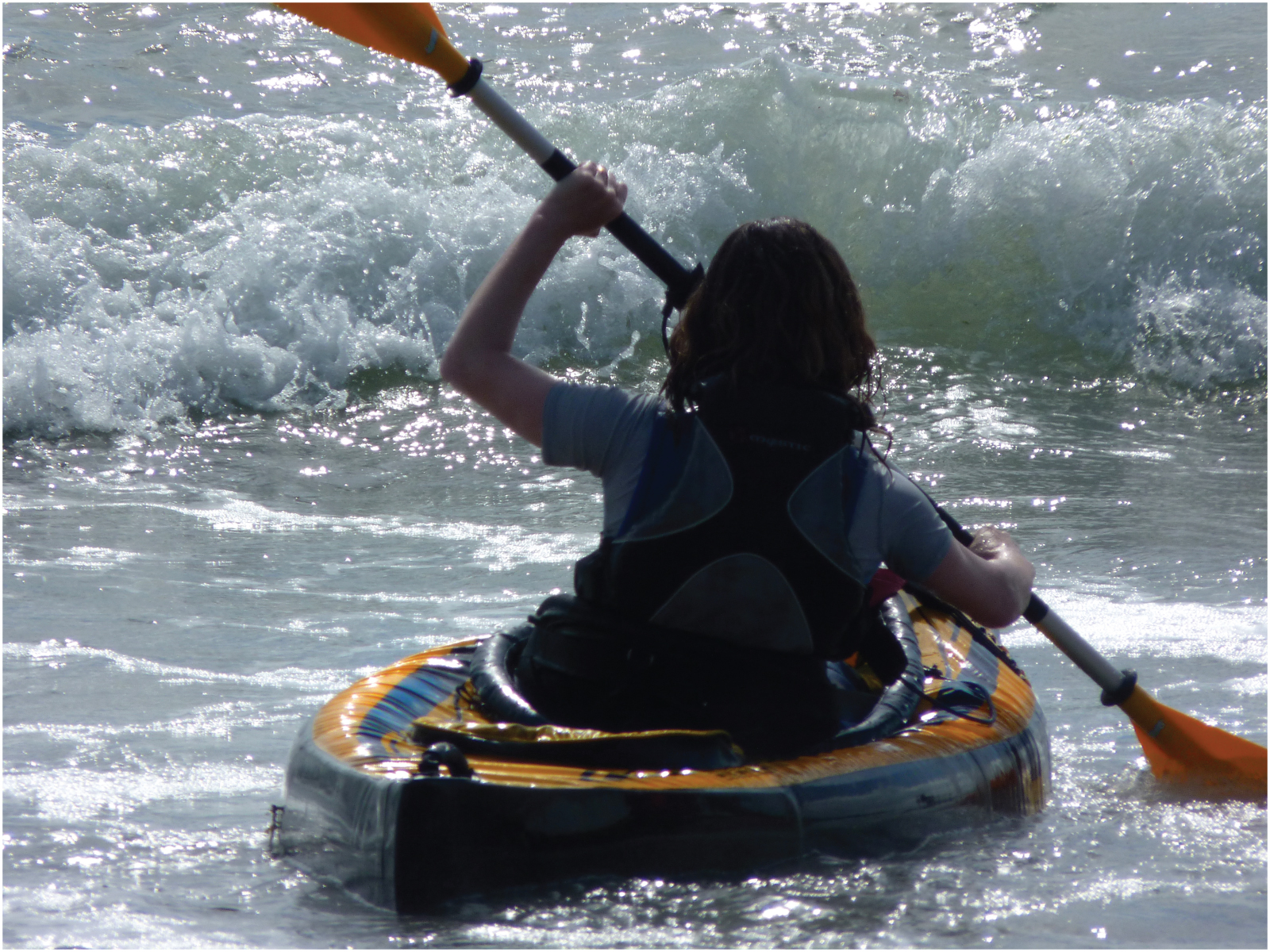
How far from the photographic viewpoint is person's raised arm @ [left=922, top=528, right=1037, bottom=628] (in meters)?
1.97

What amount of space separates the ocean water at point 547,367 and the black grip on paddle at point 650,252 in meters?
0.94

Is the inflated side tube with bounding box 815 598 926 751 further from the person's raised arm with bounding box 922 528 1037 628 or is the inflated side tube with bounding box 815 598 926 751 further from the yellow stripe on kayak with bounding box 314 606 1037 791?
the person's raised arm with bounding box 922 528 1037 628

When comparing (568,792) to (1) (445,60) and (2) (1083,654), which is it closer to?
(1) (445,60)

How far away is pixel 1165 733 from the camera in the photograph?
273cm

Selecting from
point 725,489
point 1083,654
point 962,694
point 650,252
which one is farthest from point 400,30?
point 1083,654

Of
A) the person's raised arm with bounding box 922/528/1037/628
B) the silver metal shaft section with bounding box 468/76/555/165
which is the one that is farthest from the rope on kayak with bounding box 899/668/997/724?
the silver metal shaft section with bounding box 468/76/555/165

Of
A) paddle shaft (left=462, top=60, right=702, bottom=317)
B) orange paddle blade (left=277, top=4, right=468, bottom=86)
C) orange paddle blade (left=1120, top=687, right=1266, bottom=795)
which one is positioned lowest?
orange paddle blade (left=1120, top=687, right=1266, bottom=795)

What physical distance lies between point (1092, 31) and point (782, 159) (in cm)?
380

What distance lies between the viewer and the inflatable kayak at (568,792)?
5.77ft

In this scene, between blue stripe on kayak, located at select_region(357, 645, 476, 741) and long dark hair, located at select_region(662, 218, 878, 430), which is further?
blue stripe on kayak, located at select_region(357, 645, 476, 741)

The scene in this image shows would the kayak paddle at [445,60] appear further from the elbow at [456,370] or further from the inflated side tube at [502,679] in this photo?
the inflated side tube at [502,679]

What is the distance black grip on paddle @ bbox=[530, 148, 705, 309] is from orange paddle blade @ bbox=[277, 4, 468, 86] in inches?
8.9

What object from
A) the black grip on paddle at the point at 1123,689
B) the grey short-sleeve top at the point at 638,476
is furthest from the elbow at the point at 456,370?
the black grip on paddle at the point at 1123,689

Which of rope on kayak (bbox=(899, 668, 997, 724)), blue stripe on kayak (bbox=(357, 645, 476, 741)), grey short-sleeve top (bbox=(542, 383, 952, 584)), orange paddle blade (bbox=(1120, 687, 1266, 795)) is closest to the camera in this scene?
grey short-sleeve top (bbox=(542, 383, 952, 584))
